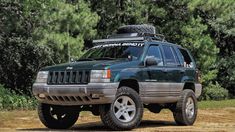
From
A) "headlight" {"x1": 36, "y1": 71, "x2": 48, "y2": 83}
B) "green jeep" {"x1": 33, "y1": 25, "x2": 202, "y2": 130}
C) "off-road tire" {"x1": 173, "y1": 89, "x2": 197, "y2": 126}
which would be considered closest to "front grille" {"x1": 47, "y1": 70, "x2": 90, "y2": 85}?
"green jeep" {"x1": 33, "y1": 25, "x2": 202, "y2": 130}

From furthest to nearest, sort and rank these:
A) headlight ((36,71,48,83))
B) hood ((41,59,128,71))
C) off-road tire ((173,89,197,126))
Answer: off-road tire ((173,89,197,126)) → headlight ((36,71,48,83)) → hood ((41,59,128,71))

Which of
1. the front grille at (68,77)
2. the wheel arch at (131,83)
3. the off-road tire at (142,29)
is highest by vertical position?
the off-road tire at (142,29)

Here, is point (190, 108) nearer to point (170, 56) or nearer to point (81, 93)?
point (170, 56)

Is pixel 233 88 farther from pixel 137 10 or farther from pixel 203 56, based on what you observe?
pixel 137 10

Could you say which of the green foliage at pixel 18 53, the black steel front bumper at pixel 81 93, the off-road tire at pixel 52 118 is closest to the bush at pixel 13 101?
the green foliage at pixel 18 53

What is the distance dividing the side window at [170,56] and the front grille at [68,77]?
8.45 ft

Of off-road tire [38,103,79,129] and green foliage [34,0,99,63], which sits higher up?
green foliage [34,0,99,63]

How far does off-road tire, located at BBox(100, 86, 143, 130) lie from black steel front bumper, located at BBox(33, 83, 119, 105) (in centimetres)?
16

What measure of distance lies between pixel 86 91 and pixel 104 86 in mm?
360

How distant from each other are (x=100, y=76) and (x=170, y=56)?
281 centimetres

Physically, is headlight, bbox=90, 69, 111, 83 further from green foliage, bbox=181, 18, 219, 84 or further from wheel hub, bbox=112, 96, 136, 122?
green foliage, bbox=181, 18, 219, 84

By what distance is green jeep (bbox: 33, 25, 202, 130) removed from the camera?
33.4 ft

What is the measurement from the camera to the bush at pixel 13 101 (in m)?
18.1

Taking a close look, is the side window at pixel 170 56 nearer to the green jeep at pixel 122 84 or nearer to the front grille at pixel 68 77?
the green jeep at pixel 122 84
